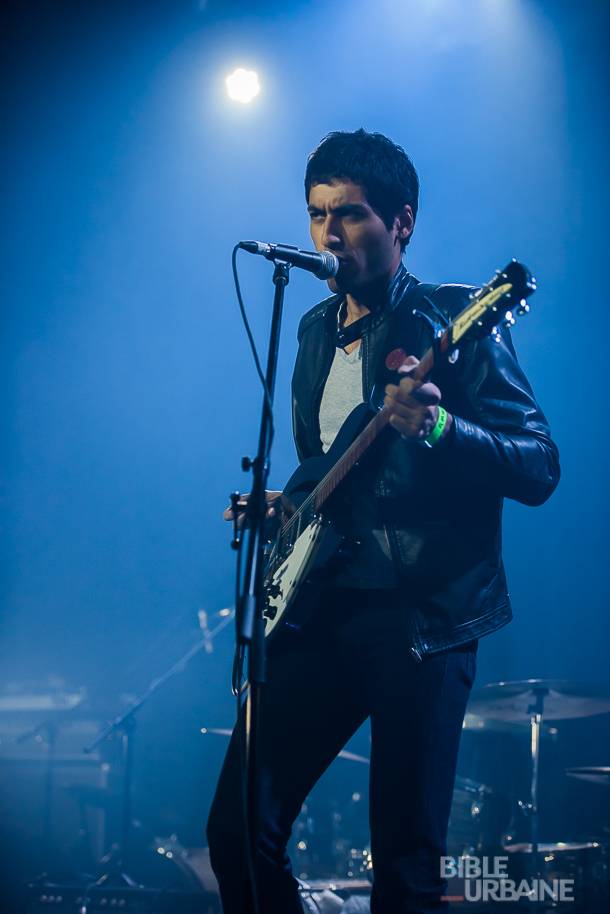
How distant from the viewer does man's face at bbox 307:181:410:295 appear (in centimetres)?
276

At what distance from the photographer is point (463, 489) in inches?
89.9

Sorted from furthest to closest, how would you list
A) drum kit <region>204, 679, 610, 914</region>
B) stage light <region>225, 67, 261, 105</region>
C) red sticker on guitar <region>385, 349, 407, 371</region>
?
1. stage light <region>225, 67, 261, 105</region>
2. drum kit <region>204, 679, 610, 914</region>
3. red sticker on guitar <region>385, 349, 407, 371</region>

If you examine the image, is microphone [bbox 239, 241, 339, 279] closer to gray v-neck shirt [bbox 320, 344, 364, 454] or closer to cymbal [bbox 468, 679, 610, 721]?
gray v-neck shirt [bbox 320, 344, 364, 454]

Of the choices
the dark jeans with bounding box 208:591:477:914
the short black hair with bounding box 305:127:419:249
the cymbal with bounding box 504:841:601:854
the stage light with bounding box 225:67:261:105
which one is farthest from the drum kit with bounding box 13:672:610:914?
the stage light with bounding box 225:67:261:105

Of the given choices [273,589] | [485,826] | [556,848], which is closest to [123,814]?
[485,826]

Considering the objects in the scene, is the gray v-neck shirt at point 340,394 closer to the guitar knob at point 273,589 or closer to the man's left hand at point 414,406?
the guitar knob at point 273,589

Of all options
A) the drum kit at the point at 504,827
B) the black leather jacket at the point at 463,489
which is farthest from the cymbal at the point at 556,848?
the black leather jacket at the point at 463,489

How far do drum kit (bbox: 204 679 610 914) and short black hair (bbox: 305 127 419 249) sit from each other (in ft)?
11.1

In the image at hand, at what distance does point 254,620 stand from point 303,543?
47 centimetres

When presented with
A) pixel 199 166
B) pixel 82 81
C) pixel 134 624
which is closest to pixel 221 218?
pixel 199 166

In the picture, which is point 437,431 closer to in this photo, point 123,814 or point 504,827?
point 504,827

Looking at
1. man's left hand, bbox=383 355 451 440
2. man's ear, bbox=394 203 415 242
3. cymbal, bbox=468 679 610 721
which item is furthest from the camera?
cymbal, bbox=468 679 610 721

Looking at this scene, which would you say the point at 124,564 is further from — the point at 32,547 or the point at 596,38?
the point at 596,38

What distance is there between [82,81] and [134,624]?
5.23 meters
